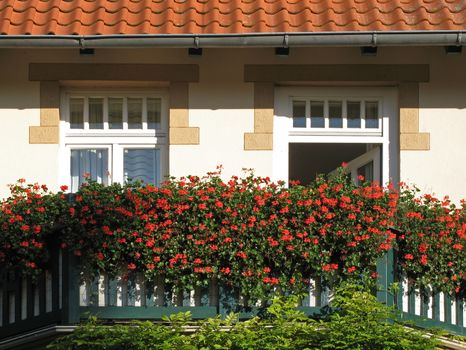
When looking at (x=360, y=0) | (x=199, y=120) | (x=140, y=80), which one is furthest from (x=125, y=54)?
(x=360, y=0)

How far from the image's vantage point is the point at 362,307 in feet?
31.6

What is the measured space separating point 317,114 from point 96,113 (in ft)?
7.63

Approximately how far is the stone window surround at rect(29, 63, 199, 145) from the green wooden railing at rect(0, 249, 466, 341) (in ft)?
5.97

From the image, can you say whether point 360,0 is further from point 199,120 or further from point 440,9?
point 199,120

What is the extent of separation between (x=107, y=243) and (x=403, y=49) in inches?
150

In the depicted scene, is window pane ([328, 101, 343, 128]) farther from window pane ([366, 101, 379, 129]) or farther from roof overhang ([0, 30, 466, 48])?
roof overhang ([0, 30, 466, 48])

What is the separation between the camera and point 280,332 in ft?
31.3

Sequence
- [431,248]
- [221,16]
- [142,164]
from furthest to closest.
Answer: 1. [142,164]
2. [221,16]
3. [431,248]

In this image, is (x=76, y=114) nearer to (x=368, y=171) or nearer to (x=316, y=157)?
(x=368, y=171)

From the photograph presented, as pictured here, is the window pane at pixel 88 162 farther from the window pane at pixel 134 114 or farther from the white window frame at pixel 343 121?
the white window frame at pixel 343 121

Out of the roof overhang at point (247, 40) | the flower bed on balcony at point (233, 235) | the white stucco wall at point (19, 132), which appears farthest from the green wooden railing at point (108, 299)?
the roof overhang at point (247, 40)

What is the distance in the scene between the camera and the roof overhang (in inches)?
423


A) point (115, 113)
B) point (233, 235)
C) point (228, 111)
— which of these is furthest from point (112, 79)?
point (233, 235)

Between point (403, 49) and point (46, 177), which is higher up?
point (403, 49)
